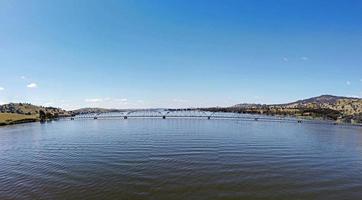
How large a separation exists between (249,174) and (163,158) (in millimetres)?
15027

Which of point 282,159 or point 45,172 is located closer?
point 45,172

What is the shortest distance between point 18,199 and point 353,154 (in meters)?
54.2

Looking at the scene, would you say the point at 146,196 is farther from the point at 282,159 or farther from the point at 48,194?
the point at 282,159

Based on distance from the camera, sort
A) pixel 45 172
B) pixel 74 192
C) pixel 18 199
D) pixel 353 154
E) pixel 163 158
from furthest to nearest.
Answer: pixel 353 154, pixel 163 158, pixel 45 172, pixel 74 192, pixel 18 199

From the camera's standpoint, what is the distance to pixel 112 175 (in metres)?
32.5

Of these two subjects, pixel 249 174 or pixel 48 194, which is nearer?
pixel 48 194

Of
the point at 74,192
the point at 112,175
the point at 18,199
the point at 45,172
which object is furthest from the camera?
the point at 45,172

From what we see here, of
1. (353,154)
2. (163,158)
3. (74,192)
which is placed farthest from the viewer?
(353,154)

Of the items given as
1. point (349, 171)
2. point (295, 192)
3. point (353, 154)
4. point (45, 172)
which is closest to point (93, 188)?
point (45, 172)

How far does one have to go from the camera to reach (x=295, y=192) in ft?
88.0

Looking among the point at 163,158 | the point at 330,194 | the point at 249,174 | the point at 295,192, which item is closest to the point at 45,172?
the point at 163,158

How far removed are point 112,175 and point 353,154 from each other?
1762 inches

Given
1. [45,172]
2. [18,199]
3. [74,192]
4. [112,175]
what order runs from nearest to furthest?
[18,199] < [74,192] < [112,175] < [45,172]

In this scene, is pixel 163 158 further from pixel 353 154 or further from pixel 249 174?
pixel 353 154
